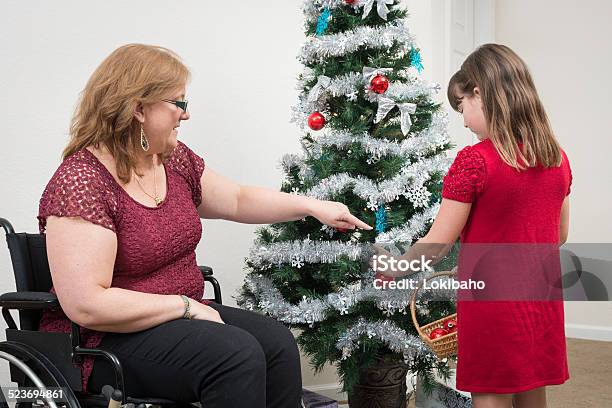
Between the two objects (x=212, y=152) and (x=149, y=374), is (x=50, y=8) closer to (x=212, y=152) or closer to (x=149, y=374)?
(x=212, y=152)

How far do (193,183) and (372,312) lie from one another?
0.69 m

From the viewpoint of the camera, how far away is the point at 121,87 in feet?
5.68

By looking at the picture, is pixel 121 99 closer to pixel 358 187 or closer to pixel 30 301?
pixel 30 301

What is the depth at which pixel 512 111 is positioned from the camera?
1.71m

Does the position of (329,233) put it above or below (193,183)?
below

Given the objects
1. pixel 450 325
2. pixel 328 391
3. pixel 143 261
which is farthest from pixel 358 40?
pixel 328 391

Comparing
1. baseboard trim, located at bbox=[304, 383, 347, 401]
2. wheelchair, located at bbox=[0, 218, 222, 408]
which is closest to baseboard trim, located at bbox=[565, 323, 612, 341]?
baseboard trim, located at bbox=[304, 383, 347, 401]

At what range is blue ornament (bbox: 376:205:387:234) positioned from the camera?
2273 millimetres

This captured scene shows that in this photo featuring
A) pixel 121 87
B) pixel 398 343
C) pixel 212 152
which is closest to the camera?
pixel 121 87

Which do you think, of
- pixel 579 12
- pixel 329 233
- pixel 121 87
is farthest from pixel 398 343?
pixel 579 12

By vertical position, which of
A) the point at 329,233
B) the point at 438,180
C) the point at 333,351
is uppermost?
the point at 438,180

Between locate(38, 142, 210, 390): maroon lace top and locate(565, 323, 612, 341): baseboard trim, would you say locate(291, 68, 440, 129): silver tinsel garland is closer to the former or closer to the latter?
locate(38, 142, 210, 390): maroon lace top

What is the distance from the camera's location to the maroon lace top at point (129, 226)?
1.62m

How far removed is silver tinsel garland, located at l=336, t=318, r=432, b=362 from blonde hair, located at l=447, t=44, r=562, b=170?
0.77 m
